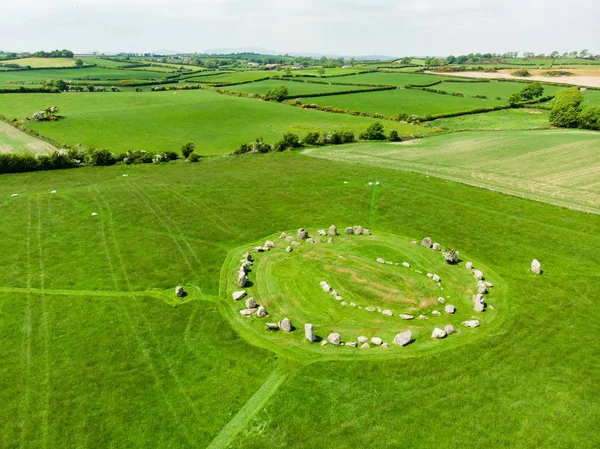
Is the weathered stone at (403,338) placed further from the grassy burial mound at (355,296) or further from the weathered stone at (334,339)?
the weathered stone at (334,339)

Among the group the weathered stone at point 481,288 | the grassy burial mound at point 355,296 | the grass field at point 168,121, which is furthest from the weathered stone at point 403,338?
the grass field at point 168,121

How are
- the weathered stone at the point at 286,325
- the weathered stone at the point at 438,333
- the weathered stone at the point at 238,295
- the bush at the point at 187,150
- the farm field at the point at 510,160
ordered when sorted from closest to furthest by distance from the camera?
1. the weathered stone at the point at 438,333
2. the weathered stone at the point at 286,325
3. the weathered stone at the point at 238,295
4. the farm field at the point at 510,160
5. the bush at the point at 187,150

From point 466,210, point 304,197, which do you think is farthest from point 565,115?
point 304,197

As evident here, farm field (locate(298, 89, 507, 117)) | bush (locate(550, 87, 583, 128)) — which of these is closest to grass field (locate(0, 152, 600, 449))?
bush (locate(550, 87, 583, 128))

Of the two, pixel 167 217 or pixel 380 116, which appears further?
pixel 380 116

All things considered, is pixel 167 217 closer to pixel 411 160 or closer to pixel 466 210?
pixel 466 210

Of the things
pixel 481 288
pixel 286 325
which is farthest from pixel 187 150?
pixel 481 288
